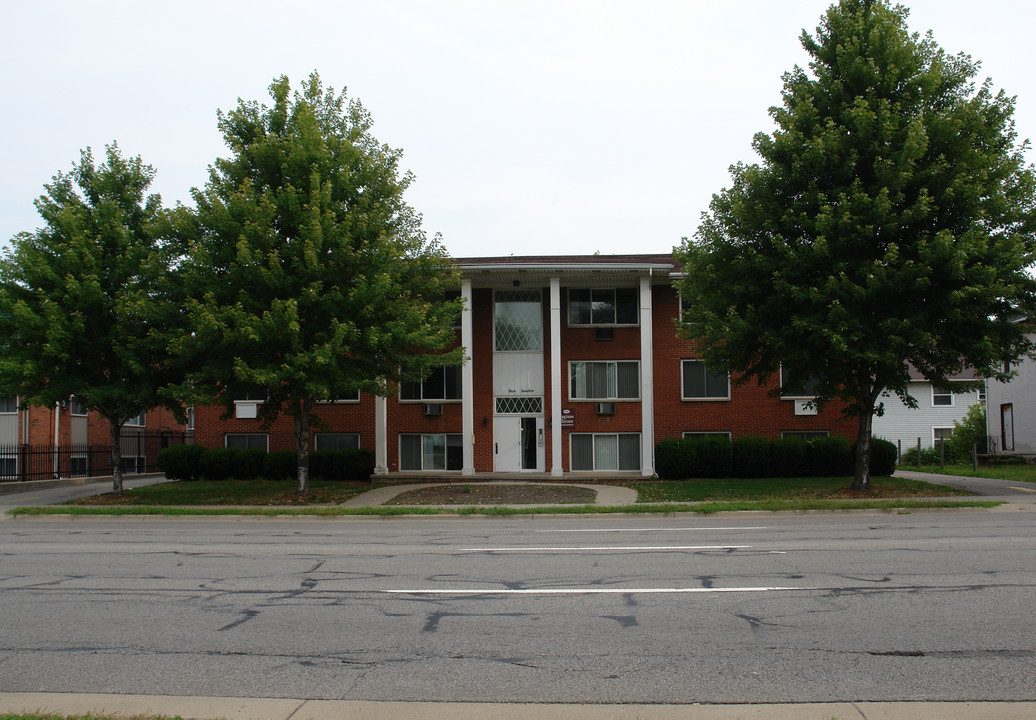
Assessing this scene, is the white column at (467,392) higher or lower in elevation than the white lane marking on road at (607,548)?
higher

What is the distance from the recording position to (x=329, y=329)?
19406 millimetres

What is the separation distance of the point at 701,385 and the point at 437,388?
9.20 metres

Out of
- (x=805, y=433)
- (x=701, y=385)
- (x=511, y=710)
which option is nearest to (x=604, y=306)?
(x=701, y=385)

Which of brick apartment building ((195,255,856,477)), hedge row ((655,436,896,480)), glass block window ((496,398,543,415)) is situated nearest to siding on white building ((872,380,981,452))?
brick apartment building ((195,255,856,477))

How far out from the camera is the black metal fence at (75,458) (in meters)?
28.5

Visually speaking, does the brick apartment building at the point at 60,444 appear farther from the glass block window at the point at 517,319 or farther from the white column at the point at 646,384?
the white column at the point at 646,384

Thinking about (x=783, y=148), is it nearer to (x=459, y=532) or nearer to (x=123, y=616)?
(x=459, y=532)

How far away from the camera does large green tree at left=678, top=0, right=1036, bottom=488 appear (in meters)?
17.5

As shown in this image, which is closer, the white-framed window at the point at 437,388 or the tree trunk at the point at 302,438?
the tree trunk at the point at 302,438

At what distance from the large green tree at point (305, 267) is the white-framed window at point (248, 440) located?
7.57m

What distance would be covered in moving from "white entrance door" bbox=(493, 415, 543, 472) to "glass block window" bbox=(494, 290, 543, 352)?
2614 millimetres

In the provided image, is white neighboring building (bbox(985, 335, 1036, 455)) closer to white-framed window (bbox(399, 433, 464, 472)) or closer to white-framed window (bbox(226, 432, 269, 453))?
white-framed window (bbox(399, 433, 464, 472))

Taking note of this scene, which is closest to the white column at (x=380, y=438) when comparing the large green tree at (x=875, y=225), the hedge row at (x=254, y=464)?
the hedge row at (x=254, y=464)

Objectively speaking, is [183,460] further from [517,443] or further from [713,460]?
[713,460]
